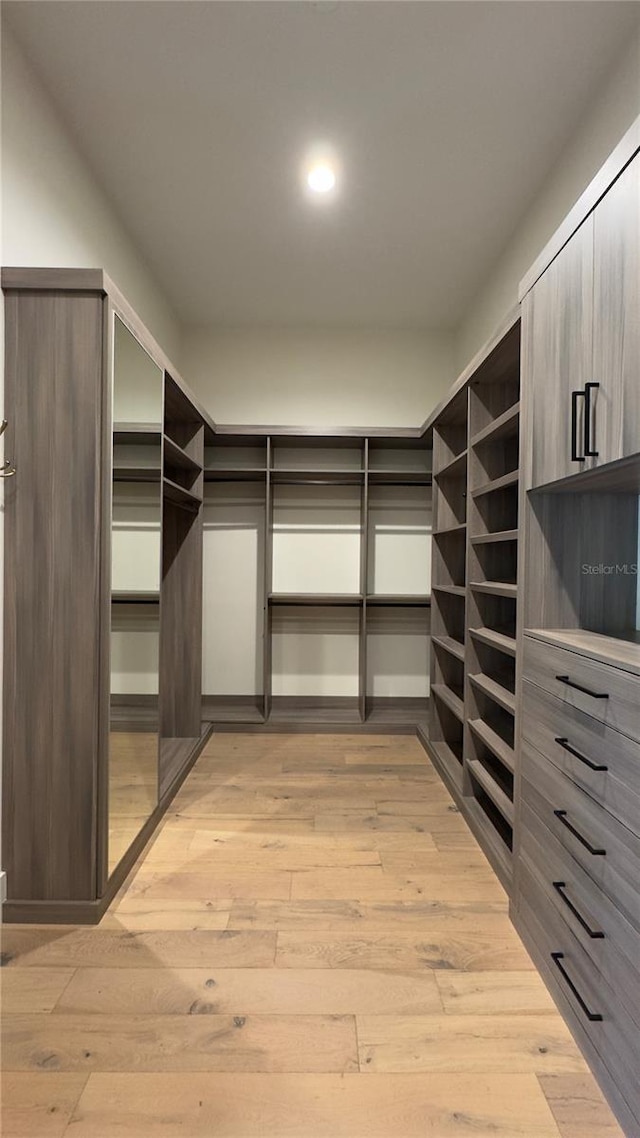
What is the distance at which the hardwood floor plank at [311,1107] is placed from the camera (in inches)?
45.9

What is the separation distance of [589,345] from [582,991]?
1571mm

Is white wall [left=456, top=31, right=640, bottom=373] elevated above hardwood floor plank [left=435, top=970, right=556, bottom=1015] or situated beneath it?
elevated above

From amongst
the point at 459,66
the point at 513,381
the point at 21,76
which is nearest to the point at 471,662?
the point at 513,381

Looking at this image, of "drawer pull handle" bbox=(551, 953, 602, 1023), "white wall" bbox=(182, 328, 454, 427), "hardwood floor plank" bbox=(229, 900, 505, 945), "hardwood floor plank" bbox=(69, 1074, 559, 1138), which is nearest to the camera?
"hardwood floor plank" bbox=(69, 1074, 559, 1138)

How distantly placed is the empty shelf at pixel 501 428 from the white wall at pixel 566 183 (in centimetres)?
88

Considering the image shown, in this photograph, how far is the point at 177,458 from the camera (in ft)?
9.97

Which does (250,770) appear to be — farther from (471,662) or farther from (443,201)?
(443,201)

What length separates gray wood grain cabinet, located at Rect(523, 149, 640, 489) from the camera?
124 cm

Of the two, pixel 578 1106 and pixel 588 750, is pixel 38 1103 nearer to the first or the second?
pixel 578 1106

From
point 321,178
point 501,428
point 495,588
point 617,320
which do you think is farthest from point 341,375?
point 617,320

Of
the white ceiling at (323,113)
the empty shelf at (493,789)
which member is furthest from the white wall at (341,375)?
the empty shelf at (493,789)

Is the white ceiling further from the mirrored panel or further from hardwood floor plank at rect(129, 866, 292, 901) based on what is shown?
hardwood floor plank at rect(129, 866, 292, 901)

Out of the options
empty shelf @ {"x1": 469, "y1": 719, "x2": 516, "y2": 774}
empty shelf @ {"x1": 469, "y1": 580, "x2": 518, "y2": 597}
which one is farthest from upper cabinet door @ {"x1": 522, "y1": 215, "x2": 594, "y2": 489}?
empty shelf @ {"x1": 469, "y1": 719, "x2": 516, "y2": 774}

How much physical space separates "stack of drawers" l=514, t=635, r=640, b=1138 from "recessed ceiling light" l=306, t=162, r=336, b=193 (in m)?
2.17
